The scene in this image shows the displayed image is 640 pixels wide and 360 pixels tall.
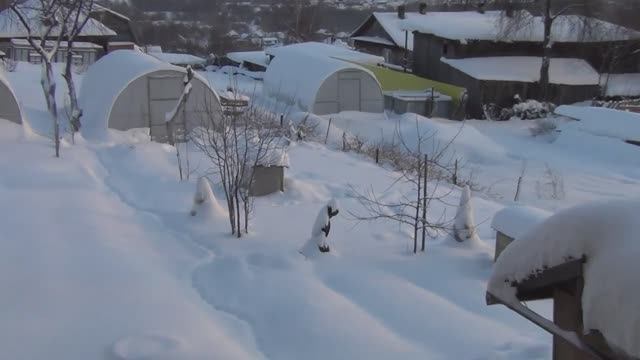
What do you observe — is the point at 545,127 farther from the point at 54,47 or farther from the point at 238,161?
the point at 238,161

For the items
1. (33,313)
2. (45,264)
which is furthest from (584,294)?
(45,264)

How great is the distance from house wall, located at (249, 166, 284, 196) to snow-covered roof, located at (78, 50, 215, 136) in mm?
7582

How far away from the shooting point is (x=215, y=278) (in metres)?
8.85

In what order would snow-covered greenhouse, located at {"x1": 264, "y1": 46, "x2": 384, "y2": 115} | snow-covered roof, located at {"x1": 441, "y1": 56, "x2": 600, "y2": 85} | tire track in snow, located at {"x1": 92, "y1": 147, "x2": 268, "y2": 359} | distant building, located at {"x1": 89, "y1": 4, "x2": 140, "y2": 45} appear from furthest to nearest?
distant building, located at {"x1": 89, "y1": 4, "x2": 140, "y2": 45}
snow-covered roof, located at {"x1": 441, "y1": 56, "x2": 600, "y2": 85}
snow-covered greenhouse, located at {"x1": 264, "y1": 46, "x2": 384, "y2": 115}
tire track in snow, located at {"x1": 92, "y1": 147, "x2": 268, "y2": 359}

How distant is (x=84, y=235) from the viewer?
34.4 feet

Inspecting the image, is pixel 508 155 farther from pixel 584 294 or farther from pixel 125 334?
pixel 584 294

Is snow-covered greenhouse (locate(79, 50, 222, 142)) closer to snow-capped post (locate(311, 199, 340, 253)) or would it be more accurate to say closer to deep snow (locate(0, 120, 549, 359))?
deep snow (locate(0, 120, 549, 359))

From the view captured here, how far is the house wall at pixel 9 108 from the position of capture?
19828mm

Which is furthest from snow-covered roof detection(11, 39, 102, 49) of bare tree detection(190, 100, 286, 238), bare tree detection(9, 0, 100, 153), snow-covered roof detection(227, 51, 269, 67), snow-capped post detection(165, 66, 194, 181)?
bare tree detection(190, 100, 286, 238)

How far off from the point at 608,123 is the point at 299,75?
11717 millimetres

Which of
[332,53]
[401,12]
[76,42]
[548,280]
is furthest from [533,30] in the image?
[548,280]

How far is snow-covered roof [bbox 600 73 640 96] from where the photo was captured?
3238 centimetres

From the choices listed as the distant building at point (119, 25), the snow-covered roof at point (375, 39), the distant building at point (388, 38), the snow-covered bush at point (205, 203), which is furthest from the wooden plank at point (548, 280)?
the distant building at point (119, 25)

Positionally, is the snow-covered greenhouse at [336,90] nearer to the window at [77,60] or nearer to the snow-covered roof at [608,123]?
the snow-covered roof at [608,123]
